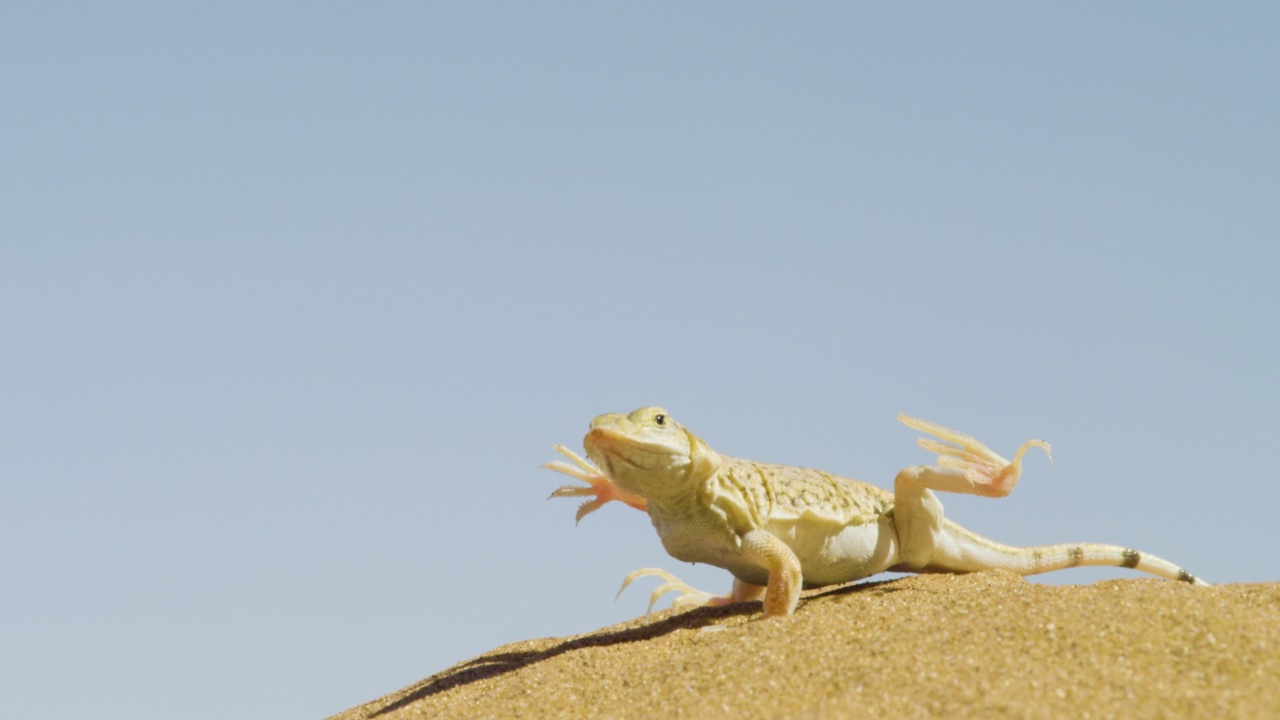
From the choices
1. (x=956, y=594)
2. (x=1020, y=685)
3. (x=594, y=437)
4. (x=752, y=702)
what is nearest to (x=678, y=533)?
(x=594, y=437)

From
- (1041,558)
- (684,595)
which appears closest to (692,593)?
(684,595)

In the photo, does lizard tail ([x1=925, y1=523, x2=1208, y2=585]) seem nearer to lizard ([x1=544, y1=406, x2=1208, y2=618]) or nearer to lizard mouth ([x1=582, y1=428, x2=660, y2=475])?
lizard ([x1=544, y1=406, x2=1208, y2=618])

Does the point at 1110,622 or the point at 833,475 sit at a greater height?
the point at 833,475

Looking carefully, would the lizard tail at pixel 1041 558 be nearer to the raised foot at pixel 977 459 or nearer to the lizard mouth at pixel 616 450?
the raised foot at pixel 977 459

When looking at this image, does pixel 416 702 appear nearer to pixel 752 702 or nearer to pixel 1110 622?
pixel 752 702

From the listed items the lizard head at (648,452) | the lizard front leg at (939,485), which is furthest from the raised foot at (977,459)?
the lizard head at (648,452)

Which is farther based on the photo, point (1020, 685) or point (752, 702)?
point (752, 702)
